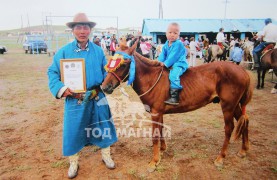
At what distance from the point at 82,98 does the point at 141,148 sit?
1.87 meters

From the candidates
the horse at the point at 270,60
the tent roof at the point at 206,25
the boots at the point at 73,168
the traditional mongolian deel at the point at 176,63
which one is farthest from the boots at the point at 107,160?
the tent roof at the point at 206,25

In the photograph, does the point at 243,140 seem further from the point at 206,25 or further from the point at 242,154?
the point at 206,25

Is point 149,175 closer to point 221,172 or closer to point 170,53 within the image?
point 221,172

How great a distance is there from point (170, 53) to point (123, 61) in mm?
1021

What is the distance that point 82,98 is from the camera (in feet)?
10.8

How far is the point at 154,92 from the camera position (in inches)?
143

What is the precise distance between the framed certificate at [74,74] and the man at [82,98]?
7 cm

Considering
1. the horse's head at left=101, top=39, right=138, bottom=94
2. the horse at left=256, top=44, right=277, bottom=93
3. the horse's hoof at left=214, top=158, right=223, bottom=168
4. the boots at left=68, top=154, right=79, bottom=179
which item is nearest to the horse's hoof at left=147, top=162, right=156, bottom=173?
the horse's hoof at left=214, top=158, right=223, bottom=168

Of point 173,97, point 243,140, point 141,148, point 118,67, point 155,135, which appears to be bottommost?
point 141,148

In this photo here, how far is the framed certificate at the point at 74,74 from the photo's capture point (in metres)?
3.15

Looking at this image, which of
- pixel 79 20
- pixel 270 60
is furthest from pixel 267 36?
pixel 79 20

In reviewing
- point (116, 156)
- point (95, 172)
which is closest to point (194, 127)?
point (116, 156)

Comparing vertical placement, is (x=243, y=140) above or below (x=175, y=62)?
below

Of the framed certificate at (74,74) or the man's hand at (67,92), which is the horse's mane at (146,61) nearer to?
the framed certificate at (74,74)
